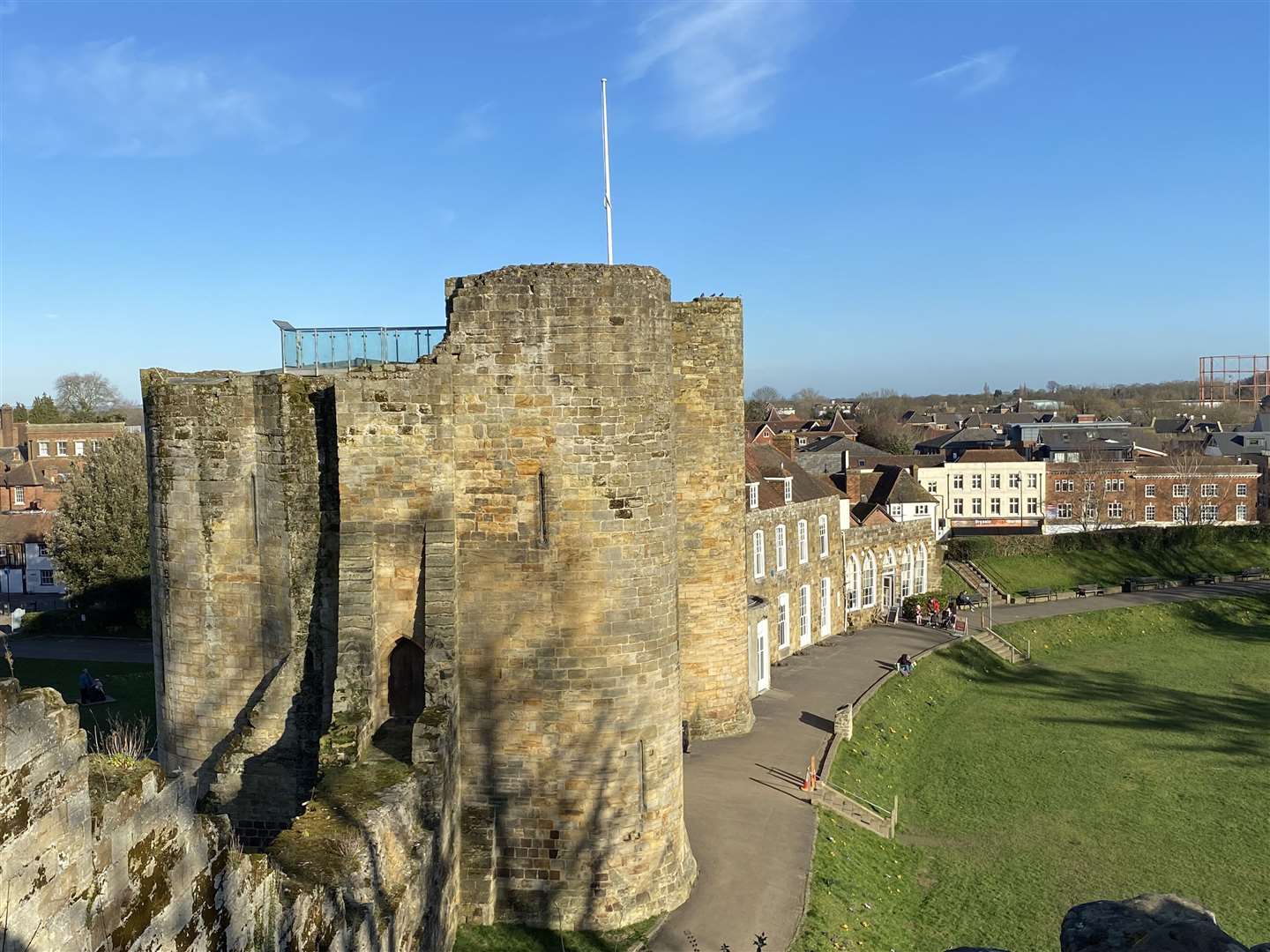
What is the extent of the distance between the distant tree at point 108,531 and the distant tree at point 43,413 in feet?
173

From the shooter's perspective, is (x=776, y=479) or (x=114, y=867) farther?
(x=776, y=479)

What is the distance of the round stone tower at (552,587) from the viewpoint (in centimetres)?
1368

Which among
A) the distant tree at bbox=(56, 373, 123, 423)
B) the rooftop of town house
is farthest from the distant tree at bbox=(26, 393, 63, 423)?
the rooftop of town house

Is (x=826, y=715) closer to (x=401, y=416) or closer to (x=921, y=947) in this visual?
(x=921, y=947)

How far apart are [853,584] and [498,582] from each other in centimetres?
2836

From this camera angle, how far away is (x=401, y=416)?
45.9 feet

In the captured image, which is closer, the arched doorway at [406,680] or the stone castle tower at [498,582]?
the stone castle tower at [498,582]

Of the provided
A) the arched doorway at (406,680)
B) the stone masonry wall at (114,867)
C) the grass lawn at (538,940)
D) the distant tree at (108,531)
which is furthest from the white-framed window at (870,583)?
the stone masonry wall at (114,867)

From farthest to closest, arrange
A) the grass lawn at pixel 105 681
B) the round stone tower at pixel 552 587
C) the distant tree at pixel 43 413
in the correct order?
the distant tree at pixel 43 413
the grass lawn at pixel 105 681
the round stone tower at pixel 552 587

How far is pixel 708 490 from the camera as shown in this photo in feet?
71.1

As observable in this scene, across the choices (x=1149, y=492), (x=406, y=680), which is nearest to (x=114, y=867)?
(x=406, y=680)

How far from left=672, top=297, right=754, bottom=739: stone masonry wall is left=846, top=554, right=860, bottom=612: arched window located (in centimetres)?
1786

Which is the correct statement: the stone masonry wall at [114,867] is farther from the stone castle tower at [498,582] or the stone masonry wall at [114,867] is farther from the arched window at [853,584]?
the arched window at [853,584]

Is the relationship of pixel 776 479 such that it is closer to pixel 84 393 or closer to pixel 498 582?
pixel 498 582
